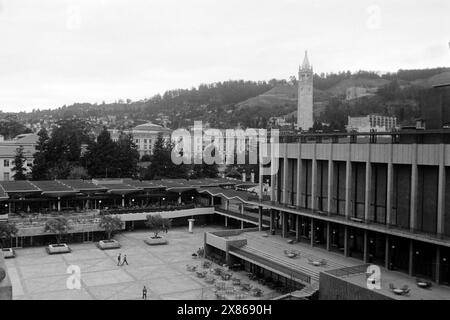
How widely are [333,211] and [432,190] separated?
726 centimetres

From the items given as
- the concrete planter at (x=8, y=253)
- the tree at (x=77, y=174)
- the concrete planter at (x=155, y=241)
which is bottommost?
the concrete planter at (x=155, y=241)

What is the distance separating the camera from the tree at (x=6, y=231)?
34.6 meters

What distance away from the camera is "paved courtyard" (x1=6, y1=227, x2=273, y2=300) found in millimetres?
25875

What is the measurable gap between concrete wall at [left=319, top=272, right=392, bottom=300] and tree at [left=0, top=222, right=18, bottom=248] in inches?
934

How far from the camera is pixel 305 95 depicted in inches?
4688

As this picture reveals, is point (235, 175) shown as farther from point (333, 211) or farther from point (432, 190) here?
point (432, 190)

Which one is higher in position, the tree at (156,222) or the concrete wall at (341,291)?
the concrete wall at (341,291)

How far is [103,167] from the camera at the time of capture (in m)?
63.3

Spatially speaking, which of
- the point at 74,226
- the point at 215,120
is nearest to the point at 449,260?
the point at 74,226

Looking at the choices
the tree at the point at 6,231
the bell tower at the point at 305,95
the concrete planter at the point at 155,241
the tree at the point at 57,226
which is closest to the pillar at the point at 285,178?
the concrete planter at the point at 155,241

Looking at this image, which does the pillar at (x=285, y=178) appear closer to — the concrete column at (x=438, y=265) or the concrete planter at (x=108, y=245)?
the concrete column at (x=438, y=265)

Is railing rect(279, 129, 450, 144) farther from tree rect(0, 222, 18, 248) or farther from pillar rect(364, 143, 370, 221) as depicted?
tree rect(0, 222, 18, 248)

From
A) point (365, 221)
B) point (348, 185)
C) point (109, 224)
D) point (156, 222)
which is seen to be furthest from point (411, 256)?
point (109, 224)

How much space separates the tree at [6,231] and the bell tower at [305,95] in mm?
81904
